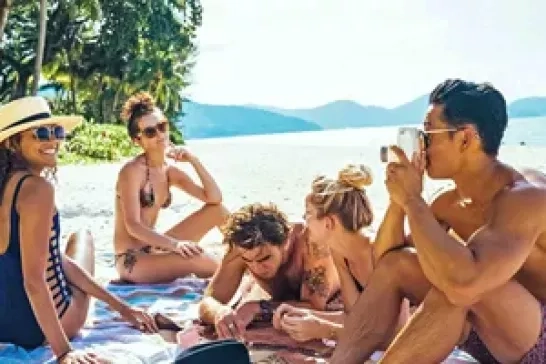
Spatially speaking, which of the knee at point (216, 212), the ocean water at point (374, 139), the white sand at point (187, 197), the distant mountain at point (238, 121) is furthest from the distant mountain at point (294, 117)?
the knee at point (216, 212)

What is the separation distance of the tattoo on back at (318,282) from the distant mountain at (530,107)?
80.2 m

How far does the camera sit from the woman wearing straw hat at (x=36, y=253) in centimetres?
337

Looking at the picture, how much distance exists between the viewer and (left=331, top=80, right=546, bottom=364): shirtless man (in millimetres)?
2578

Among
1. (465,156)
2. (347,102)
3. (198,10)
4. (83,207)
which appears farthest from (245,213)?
(347,102)

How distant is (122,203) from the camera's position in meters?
5.20

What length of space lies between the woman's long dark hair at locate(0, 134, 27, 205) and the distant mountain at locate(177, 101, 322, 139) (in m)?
141

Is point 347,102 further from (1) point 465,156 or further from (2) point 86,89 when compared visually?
(1) point 465,156

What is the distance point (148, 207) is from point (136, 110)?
609 millimetres

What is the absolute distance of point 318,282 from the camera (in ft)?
12.4

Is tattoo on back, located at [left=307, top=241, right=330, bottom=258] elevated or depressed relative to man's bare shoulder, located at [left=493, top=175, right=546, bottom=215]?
depressed

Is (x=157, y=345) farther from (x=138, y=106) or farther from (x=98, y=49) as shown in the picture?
(x=98, y=49)

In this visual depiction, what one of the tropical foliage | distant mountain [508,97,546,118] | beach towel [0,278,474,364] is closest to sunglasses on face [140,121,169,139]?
beach towel [0,278,474,364]

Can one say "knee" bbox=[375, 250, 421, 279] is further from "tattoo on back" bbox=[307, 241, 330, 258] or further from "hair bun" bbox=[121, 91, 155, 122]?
"hair bun" bbox=[121, 91, 155, 122]

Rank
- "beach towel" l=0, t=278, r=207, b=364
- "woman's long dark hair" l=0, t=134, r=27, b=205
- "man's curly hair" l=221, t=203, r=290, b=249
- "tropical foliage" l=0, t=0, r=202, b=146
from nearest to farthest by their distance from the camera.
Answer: "woman's long dark hair" l=0, t=134, r=27, b=205 → "beach towel" l=0, t=278, r=207, b=364 → "man's curly hair" l=221, t=203, r=290, b=249 → "tropical foliage" l=0, t=0, r=202, b=146
